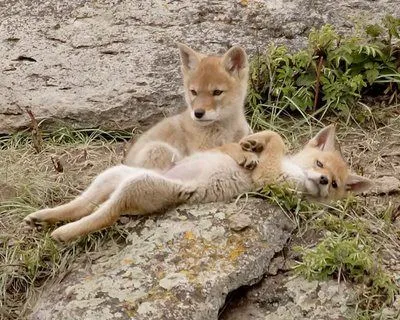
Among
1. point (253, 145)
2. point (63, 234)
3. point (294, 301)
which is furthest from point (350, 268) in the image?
point (63, 234)

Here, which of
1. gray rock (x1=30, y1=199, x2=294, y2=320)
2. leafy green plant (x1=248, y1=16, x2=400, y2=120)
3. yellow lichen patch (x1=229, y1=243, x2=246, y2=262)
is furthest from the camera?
leafy green plant (x1=248, y1=16, x2=400, y2=120)

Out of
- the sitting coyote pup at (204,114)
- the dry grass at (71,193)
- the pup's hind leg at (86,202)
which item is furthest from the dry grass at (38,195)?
the sitting coyote pup at (204,114)

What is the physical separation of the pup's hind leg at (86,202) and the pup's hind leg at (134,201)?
191mm

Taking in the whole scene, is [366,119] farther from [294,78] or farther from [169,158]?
[169,158]

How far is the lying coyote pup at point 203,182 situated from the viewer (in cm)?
616

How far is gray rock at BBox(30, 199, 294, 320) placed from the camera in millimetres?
5688

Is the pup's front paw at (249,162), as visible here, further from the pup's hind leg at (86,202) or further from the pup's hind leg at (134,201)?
the pup's hind leg at (86,202)

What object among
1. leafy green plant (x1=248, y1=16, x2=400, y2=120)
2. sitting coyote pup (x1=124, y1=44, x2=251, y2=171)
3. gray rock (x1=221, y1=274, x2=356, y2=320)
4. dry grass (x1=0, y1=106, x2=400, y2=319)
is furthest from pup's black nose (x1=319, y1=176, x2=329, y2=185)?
leafy green plant (x1=248, y1=16, x2=400, y2=120)

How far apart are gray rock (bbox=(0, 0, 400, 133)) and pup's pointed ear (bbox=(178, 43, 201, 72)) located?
0.62 meters

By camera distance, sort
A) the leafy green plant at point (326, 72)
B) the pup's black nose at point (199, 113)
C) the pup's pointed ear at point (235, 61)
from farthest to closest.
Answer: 1. the leafy green plant at point (326, 72)
2. the pup's pointed ear at point (235, 61)
3. the pup's black nose at point (199, 113)

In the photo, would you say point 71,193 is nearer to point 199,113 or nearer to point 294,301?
point 199,113

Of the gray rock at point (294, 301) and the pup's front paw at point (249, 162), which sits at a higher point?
the pup's front paw at point (249, 162)

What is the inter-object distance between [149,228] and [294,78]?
240 centimetres

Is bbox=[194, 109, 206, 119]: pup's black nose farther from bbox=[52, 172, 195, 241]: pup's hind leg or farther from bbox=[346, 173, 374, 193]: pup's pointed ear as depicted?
bbox=[346, 173, 374, 193]: pup's pointed ear
